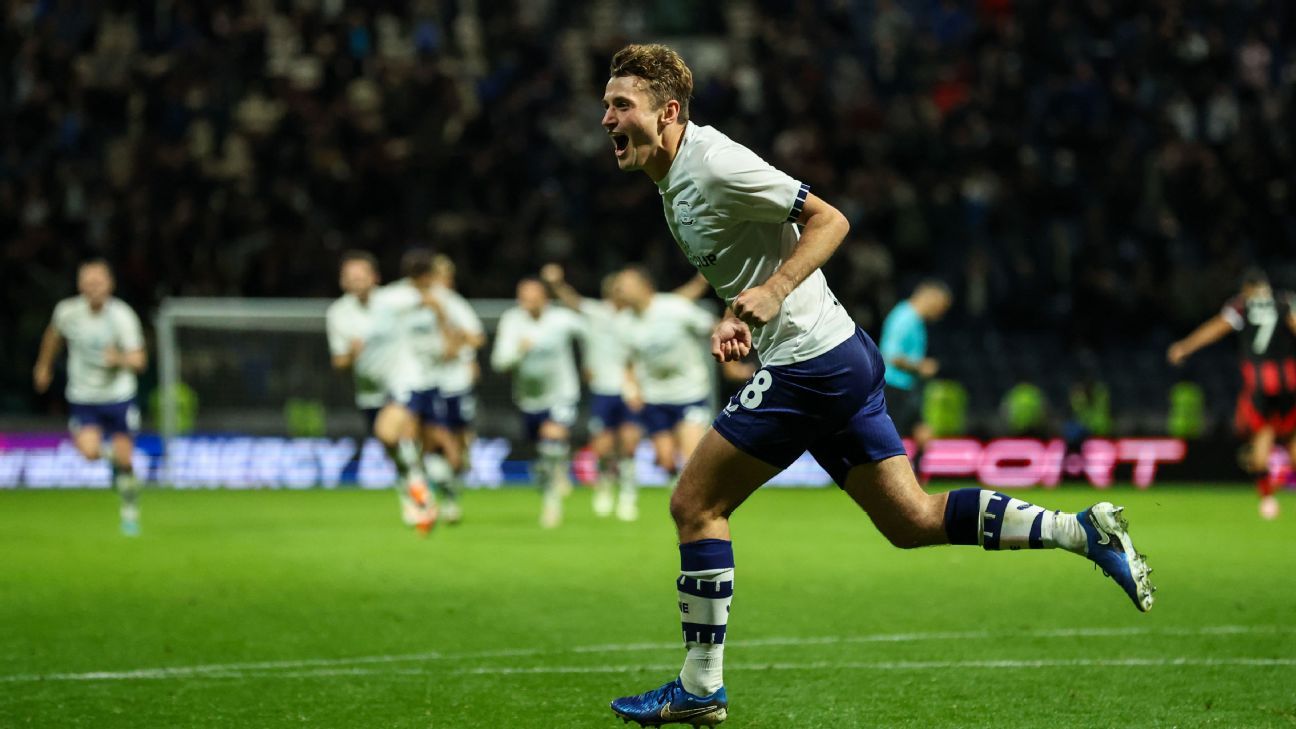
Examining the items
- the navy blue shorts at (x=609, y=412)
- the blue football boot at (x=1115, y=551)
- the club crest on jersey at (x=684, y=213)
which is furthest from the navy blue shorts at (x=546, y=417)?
the blue football boot at (x=1115, y=551)

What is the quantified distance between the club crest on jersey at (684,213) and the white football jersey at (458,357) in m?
10.6

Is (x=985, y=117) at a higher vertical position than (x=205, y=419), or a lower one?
higher

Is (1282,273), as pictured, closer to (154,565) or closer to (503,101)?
A: (503,101)

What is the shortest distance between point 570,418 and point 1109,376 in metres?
7.27

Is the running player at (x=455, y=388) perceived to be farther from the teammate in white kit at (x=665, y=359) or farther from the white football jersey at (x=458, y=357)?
the teammate in white kit at (x=665, y=359)

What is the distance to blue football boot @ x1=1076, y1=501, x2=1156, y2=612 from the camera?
5.71m

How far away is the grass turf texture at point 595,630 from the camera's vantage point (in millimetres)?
6492

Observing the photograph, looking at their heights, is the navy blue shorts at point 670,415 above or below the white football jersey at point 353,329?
below

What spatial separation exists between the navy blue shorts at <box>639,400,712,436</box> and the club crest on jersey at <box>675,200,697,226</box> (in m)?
10.6

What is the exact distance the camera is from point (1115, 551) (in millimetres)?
5730

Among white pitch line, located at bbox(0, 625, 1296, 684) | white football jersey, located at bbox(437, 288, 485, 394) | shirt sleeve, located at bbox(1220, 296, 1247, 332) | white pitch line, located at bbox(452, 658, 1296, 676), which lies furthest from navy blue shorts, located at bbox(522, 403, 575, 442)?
white pitch line, located at bbox(452, 658, 1296, 676)

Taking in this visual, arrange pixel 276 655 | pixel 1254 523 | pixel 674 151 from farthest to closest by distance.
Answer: pixel 1254 523 → pixel 276 655 → pixel 674 151

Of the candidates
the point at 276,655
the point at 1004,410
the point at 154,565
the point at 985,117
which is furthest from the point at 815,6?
the point at 276,655

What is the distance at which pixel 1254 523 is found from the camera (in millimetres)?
15562
